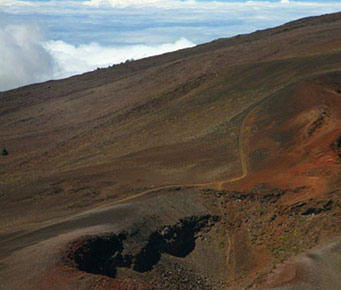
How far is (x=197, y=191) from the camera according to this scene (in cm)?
2938

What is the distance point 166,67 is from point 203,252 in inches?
2026

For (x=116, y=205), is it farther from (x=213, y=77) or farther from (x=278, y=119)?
(x=213, y=77)

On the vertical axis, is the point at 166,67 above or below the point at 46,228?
above

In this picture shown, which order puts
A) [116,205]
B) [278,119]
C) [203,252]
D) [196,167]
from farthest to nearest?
[278,119], [196,167], [116,205], [203,252]

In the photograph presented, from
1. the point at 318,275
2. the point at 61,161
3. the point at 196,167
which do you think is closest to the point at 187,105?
the point at 61,161

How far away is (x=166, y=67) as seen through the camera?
245 ft

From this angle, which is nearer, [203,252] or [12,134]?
[203,252]

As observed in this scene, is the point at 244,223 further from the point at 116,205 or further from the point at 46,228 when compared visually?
the point at 46,228

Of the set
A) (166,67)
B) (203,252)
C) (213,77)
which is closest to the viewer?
(203,252)

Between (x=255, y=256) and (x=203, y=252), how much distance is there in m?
2.45

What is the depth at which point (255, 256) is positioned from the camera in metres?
25.1

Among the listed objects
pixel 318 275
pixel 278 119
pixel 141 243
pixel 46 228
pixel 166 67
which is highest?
pixel 166 67

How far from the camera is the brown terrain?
2150 centimetres

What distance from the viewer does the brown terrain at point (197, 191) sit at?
70.5 feet
